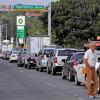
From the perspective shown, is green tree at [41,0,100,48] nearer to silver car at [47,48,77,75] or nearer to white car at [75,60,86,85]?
silver car at [47,48,77,75]

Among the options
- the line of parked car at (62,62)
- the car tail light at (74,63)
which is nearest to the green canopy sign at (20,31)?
the line of parked car at (62,62)

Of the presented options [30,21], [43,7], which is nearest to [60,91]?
[43,7]

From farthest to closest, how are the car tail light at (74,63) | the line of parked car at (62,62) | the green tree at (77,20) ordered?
the green tree at (77,20), the car tail light at (74,63), the line of parked car at (62,62)

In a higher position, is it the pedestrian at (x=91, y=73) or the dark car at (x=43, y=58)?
the pedestrian at (x=91, y=73)

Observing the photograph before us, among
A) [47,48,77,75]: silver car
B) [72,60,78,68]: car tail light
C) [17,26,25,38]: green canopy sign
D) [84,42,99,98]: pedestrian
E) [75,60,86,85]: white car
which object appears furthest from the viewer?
[17,26,25,38]: green canopy sign

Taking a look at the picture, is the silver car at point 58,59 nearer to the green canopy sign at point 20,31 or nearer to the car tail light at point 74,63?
the car tail light at point 74,63

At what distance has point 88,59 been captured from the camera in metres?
18.5

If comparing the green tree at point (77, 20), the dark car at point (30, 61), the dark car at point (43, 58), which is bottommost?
the dark car at point (30, 61)

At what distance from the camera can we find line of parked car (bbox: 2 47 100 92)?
23.7 meters

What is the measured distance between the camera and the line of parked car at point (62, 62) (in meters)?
23.7

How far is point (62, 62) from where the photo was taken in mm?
33281

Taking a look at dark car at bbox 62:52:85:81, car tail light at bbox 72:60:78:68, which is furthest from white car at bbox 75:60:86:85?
dark car at bbox 62:52:85:81

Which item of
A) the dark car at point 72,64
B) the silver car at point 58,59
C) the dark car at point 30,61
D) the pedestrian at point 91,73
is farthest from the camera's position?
the dark car at point 30,61

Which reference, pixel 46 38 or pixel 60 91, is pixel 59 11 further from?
pixel 60 91
